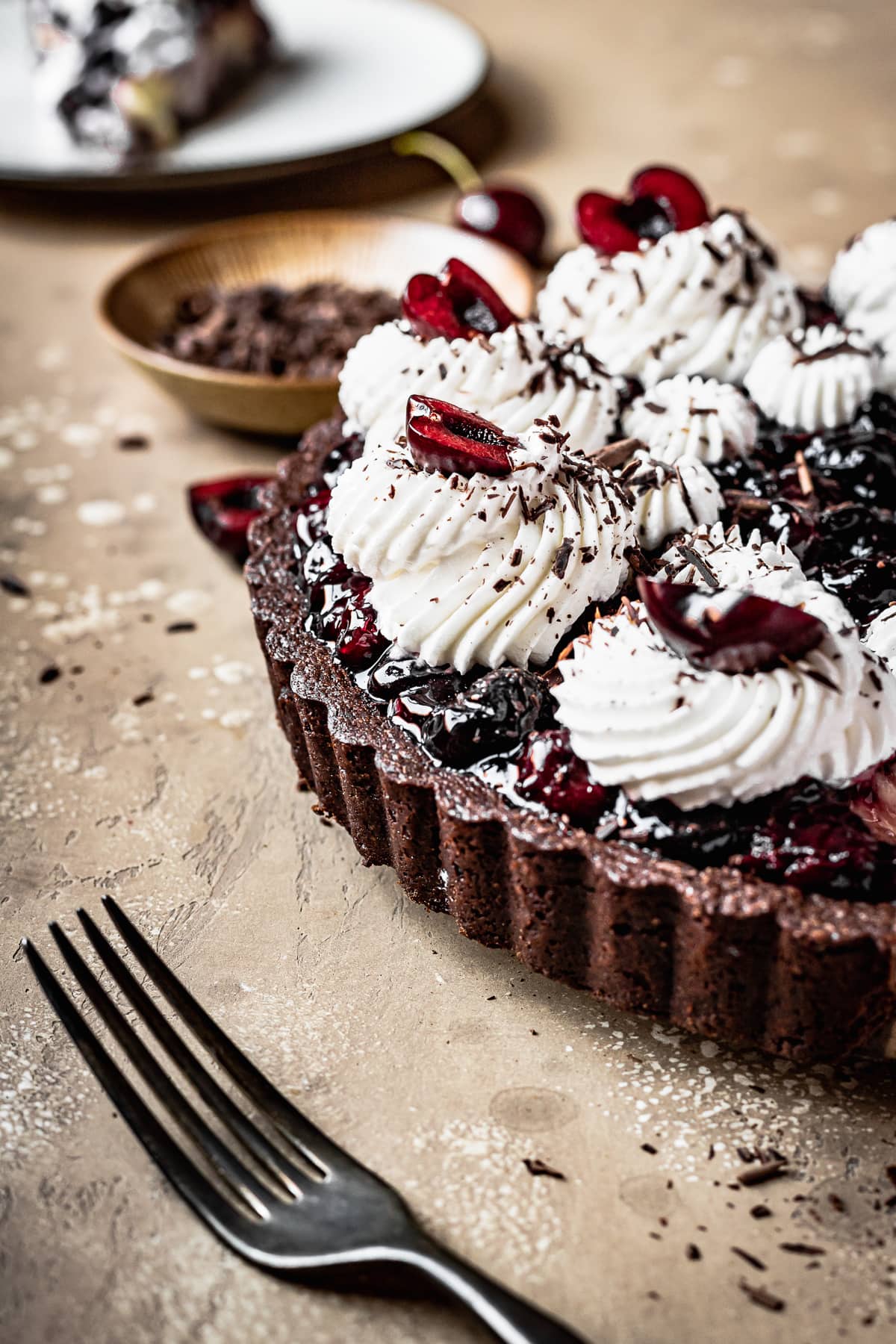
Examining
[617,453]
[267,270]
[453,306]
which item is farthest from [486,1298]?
[267,270]

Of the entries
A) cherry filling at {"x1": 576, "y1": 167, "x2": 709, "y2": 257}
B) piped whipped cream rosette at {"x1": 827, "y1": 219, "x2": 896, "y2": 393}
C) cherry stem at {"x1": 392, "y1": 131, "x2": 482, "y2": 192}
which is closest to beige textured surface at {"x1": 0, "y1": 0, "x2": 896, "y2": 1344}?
cherry filling at {"x1": 576, "y1": 167, "x2": 709, "y2": 257}

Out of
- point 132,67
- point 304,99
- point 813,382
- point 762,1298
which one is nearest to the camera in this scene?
point 762,1298

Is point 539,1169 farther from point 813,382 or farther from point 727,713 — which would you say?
point 813,382

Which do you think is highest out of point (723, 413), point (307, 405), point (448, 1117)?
point (723, 413)

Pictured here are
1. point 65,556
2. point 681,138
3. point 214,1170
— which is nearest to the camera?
point 214,1170

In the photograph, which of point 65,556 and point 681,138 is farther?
point 681,138

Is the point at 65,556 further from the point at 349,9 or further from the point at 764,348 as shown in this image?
the point at 349,9

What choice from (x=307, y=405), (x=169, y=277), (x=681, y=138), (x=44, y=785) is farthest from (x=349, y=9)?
(x=44, y=785)
